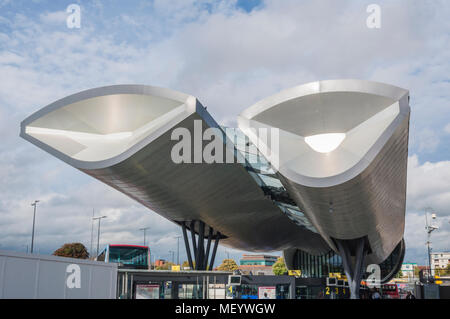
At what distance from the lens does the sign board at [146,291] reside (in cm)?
2455

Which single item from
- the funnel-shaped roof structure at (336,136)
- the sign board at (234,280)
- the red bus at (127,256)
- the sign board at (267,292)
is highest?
the funnel-shaped roof structure at (336,136)

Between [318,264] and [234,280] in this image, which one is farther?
[318,264]

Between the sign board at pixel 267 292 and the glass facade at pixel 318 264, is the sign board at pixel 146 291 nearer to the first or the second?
the sign board at pixel 267 292

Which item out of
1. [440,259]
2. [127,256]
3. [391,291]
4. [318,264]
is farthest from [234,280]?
[440,259]

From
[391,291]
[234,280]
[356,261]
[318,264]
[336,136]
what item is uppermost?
[336,136]

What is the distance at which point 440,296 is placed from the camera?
2695cm

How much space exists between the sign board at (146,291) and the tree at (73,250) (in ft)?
148

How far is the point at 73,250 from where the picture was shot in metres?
66.6

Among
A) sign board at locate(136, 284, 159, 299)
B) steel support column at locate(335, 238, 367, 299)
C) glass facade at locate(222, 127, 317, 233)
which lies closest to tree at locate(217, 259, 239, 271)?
glass facade at locate(222, 127, 317, 233)

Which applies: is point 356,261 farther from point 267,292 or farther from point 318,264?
point 318,264

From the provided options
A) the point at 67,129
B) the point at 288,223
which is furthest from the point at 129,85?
the point at 288,223

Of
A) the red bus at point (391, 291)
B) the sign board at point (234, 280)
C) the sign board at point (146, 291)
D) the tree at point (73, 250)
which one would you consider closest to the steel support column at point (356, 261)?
the sign board at point (234, 280)

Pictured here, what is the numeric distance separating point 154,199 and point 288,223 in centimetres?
1779

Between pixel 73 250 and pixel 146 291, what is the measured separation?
46.2 meters
